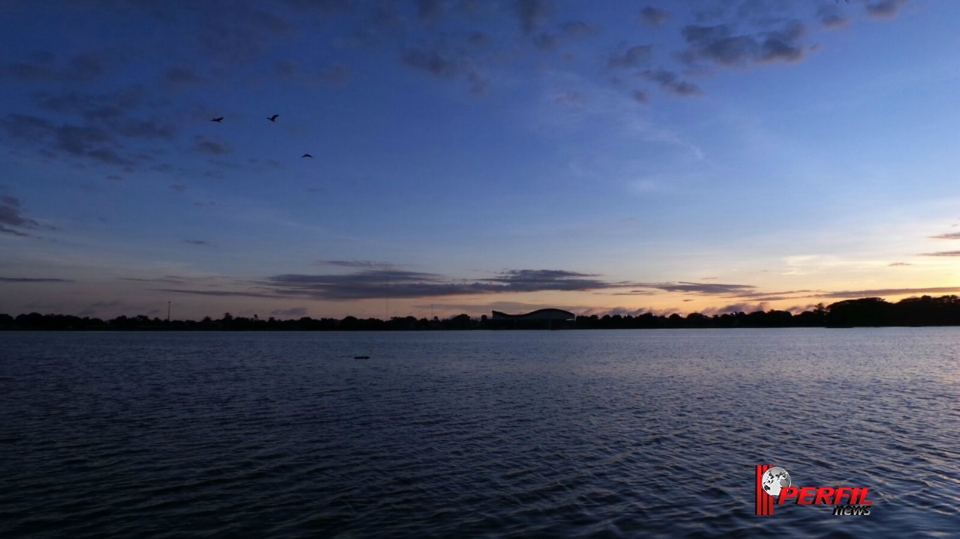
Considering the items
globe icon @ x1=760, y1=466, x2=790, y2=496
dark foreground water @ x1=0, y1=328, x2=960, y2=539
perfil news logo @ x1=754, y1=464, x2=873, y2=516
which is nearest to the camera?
dark foreground water @ x1=0, y1=328, x2=960, y2=539

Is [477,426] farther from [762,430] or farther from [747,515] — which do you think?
[747,515]

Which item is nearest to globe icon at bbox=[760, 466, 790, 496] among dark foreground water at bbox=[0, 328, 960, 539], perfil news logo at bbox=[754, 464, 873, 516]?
perfil news logo at bbox=[754, 464, 873, 516]

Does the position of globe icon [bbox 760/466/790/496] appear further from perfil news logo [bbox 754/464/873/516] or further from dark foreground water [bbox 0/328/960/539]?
dark foreground water [bbox 0/328/960/539]

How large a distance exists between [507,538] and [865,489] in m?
14.5

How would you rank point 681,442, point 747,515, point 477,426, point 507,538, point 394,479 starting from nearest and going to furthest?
point 507,538 → point 747,515 → point 394,479 → point 681,442 → point 477,426

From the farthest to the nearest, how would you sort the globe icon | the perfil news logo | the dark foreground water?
the globe icon → the perfil news logo → the dark foreground water

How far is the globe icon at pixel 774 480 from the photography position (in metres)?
Result: 22.0

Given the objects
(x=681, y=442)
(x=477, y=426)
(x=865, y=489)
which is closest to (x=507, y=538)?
(x=865, y=489)

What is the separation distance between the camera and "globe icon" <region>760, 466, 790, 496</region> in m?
22.0

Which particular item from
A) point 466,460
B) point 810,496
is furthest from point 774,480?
point 466,460

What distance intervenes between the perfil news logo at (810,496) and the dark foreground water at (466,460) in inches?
20.0

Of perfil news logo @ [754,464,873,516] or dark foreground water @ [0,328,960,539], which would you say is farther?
perfil news logo @ [754,464,873,516]

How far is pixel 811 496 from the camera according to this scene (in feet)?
71.5

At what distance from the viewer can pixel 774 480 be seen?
23328mm
